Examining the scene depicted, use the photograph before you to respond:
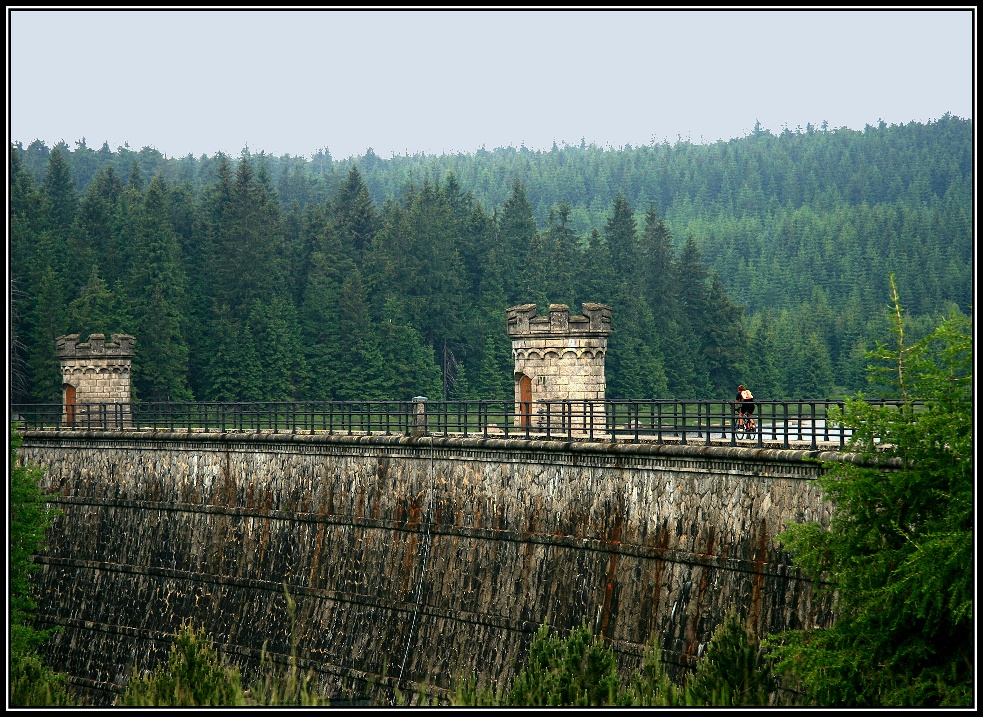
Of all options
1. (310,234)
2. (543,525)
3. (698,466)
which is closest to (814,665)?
(698,466)

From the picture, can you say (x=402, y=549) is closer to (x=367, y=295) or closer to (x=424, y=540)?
(x=424, y=540)

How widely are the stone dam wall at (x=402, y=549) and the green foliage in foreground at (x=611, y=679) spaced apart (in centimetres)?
181

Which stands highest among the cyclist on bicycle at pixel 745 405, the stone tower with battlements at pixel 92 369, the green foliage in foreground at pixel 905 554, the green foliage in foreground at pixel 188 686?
the stone tower with battlements at pixel 92 369

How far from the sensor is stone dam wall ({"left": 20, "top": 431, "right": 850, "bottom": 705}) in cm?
2292

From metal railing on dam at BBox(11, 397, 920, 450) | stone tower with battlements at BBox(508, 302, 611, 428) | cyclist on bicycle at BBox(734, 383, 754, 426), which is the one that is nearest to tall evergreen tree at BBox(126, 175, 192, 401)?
metal railing on dam at BBox(11, 397, 920, 450)

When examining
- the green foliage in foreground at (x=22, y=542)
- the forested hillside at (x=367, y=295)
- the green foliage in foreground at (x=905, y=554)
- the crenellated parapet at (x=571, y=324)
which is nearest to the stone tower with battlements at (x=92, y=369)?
the green foliage in foreground at (x=22, y=542)

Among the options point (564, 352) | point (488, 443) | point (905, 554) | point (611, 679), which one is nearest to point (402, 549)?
point (488, 443)

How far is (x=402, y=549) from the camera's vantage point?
97.2ft

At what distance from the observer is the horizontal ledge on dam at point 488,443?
2151 centimetres

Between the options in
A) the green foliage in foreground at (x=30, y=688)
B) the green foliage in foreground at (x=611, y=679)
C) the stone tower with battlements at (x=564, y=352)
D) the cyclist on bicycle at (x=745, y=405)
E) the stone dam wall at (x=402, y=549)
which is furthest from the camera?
the stone tower with battlements at (x=564, y=352)

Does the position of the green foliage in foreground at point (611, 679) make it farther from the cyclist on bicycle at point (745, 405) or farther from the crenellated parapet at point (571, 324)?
the crenellated parapet at point (571, 324)

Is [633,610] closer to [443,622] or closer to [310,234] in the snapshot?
[443,622]

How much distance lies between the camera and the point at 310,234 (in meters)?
81.1

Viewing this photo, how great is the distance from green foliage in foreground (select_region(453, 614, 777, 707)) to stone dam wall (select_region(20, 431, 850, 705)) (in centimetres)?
181
